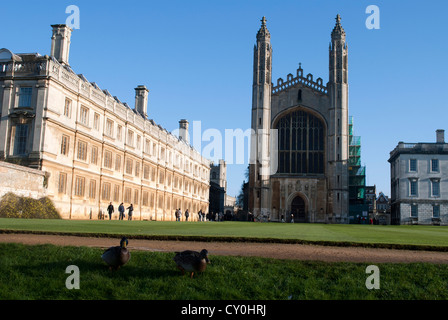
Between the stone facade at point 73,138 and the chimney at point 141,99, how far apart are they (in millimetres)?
4419

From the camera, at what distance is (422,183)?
2248 inches

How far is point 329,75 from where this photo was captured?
60.2 meters

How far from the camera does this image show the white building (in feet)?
185

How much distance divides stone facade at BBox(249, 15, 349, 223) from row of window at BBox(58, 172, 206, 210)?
15579mm

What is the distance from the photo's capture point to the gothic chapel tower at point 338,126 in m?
56.8

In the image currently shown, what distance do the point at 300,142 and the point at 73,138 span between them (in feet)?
114

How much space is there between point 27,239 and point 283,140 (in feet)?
167

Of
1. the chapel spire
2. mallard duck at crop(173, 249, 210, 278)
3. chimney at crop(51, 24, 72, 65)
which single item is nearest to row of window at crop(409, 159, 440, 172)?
the chapel spire

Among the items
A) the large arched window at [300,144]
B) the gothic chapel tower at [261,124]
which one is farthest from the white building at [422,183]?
the gothic chapel tower at [261,124]

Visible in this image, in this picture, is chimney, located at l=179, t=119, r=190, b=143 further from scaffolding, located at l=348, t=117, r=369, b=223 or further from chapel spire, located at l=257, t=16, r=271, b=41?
scaffolding, located at l=348, t=117, r=369, b=223
